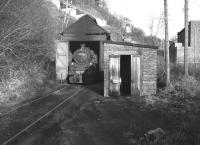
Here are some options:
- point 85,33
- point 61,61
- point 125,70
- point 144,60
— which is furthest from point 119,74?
point 85,33

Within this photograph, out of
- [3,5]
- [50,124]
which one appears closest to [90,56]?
[3,5]

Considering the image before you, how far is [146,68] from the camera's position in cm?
1495

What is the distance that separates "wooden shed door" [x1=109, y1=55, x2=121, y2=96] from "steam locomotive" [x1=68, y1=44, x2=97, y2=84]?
6642 mm

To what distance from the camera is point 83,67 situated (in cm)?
2186

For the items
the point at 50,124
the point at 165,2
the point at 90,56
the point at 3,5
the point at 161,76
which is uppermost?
the point at 165,2

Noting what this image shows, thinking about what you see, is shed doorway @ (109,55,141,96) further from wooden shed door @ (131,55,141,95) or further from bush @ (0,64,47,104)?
bush @ (0,64,47,104)

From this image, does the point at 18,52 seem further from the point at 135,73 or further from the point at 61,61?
the point at 135,73

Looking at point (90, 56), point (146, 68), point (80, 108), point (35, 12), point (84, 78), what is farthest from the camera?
point (90, 56)

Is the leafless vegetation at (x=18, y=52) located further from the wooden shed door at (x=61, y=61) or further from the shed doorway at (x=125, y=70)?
the shed doorway at (x=125, y=70)

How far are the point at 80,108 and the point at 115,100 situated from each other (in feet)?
9.83

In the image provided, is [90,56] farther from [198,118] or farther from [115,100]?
[198,118]

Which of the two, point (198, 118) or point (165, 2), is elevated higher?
point (165, 2)

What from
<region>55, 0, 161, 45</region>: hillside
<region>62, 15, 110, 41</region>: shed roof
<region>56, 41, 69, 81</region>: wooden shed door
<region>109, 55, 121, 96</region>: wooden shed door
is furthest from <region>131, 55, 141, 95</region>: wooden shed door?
<region>55, 0, 161, 45</region>: hillside

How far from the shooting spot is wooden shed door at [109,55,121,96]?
1491 cm
